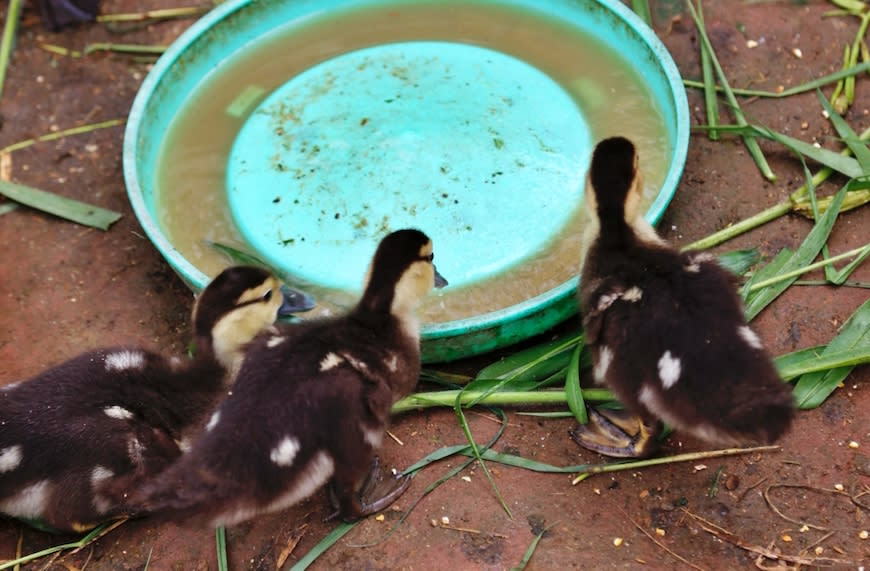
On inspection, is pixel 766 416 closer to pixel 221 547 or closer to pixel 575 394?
pixel 575 394

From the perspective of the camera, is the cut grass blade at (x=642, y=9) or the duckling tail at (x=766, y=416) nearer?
the duckling tail at (x=766, y=416)

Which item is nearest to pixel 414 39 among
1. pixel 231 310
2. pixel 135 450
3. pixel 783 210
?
pixel 783 210

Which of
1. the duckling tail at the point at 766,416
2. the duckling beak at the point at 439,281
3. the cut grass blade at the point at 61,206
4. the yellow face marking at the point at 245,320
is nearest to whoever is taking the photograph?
the duckling tail at the point at 766,416

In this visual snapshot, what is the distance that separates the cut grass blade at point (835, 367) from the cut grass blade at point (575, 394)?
24.9 inches

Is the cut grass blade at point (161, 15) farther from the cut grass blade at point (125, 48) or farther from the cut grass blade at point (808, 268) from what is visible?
the cut grass blade at point (808, 268)

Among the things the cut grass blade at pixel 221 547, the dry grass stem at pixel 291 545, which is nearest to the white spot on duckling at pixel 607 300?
the dry grass stem at pixel 291 545

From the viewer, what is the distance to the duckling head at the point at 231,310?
8.59 feet

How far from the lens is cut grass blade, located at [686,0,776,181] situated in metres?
3.42

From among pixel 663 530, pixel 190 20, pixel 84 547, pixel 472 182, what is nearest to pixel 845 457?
pixel 663 530

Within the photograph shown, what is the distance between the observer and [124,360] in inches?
101

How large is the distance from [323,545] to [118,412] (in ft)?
2.21

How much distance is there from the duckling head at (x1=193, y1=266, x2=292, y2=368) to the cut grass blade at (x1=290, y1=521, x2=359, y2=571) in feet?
1.91

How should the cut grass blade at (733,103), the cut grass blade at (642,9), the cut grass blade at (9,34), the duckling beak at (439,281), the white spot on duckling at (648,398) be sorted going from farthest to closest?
the cut grass blade at (9,34) → the cut grass blade at (642,9) → the cut grass blade at (733,103) → the duckling beak at (439,281) → the white spot on duckling at (648,398)

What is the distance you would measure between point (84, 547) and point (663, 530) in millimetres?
1659
